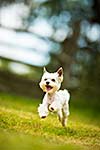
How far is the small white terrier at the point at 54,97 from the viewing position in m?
1.68

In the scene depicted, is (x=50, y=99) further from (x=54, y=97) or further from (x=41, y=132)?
(x=41, y=132)

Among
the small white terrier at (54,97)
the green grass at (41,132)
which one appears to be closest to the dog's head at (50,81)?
the small white terrier at (54,97)

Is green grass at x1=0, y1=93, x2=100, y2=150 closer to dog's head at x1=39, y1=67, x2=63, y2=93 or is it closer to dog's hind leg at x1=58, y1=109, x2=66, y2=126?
dog's hind leg at x1=58, y1=109, x2=66, y2=126

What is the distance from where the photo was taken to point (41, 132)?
5.49 ft

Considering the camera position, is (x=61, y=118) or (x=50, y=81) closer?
(x=50, y=81)

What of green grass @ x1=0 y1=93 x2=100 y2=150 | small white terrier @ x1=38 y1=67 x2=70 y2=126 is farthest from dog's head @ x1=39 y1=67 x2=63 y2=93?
green grass @ x1=0 y1=93 x2=100 y2=150

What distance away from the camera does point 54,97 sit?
1.75 metres

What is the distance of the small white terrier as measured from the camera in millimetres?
1683

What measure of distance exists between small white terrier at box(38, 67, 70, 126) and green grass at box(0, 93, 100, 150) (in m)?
0.04

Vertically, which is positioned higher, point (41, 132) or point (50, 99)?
point (50, 99)

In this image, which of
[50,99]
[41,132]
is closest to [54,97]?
[50,99]

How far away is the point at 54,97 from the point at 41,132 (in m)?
0.14

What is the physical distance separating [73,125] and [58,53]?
5.25ft

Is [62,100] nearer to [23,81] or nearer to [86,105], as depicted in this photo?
[86,105]
